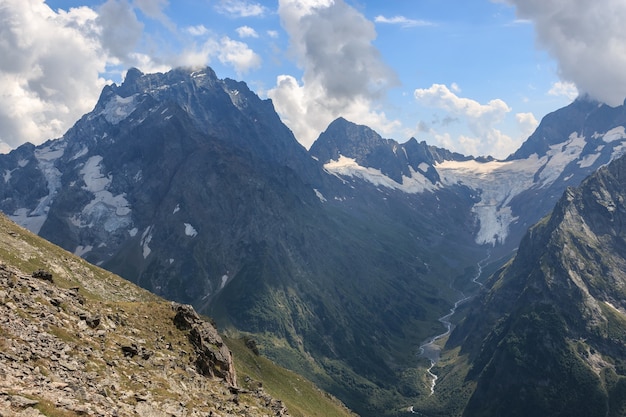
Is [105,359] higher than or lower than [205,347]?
lower

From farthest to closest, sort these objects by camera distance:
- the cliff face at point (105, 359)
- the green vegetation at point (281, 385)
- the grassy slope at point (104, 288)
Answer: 1. the green vegetation at point (281, 385)
2. the grassy slope at point (104, 288)
3. the cliff face at point (105, 359)

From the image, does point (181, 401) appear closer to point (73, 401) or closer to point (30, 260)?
point (73, 401)

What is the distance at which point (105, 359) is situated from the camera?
6391cm

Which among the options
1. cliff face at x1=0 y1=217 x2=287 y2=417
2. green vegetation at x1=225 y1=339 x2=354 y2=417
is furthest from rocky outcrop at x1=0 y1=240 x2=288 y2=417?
green vegetation at x1=225 y1=339 x2=354 y2=417

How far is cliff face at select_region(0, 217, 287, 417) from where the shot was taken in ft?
162

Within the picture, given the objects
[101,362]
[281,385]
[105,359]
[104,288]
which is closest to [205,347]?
[105,359]

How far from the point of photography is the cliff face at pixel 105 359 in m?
49.3

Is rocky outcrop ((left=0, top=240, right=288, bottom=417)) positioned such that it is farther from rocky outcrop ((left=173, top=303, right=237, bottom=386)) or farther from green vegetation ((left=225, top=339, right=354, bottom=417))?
green vegetation ((left=225, top=339, right=354, bottom=417))

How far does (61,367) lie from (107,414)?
9.54 m

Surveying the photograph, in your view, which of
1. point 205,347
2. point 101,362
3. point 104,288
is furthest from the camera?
point 104,288

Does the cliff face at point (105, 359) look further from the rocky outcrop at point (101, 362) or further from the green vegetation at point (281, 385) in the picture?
the green vegetation at point (281, 385)

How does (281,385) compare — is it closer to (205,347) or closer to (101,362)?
(205,347)

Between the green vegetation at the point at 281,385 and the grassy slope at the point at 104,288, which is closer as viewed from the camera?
the grassy slope at the point at 104,288

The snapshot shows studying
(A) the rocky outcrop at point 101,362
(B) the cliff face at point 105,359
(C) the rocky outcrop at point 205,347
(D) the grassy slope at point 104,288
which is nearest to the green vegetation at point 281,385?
(D) the grassy slope at point 104,288
